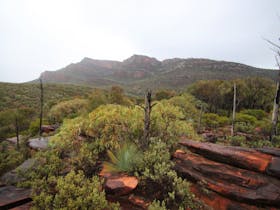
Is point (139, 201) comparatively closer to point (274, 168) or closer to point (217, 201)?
point (217, 201)

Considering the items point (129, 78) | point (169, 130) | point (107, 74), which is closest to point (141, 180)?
point (169, 130)

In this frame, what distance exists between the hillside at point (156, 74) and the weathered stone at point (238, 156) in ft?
113

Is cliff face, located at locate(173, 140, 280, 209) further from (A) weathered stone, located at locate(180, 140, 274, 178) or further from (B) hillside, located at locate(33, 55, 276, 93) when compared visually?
(B) hillside, located at locate(33, 55, 276, 93)

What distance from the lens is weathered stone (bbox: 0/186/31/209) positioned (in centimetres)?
419

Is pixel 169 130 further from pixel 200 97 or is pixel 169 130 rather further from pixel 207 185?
pixel 200 97

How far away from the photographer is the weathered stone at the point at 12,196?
4.19m

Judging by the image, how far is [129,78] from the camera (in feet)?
331

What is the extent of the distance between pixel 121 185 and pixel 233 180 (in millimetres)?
2918

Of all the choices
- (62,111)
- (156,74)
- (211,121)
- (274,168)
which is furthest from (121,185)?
(156,74)

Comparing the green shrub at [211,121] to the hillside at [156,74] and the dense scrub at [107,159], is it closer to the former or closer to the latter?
the dense scrub at [107,159]

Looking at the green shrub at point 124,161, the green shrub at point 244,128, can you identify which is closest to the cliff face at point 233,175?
the green shrub at point 124,161

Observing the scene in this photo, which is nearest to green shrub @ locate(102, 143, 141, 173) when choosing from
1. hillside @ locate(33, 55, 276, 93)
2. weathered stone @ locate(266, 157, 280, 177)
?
weathered stone @ locate(266, 157, 280, 177)

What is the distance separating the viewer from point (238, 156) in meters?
5.22

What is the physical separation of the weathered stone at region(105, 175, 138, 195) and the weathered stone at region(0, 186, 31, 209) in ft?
6.33
